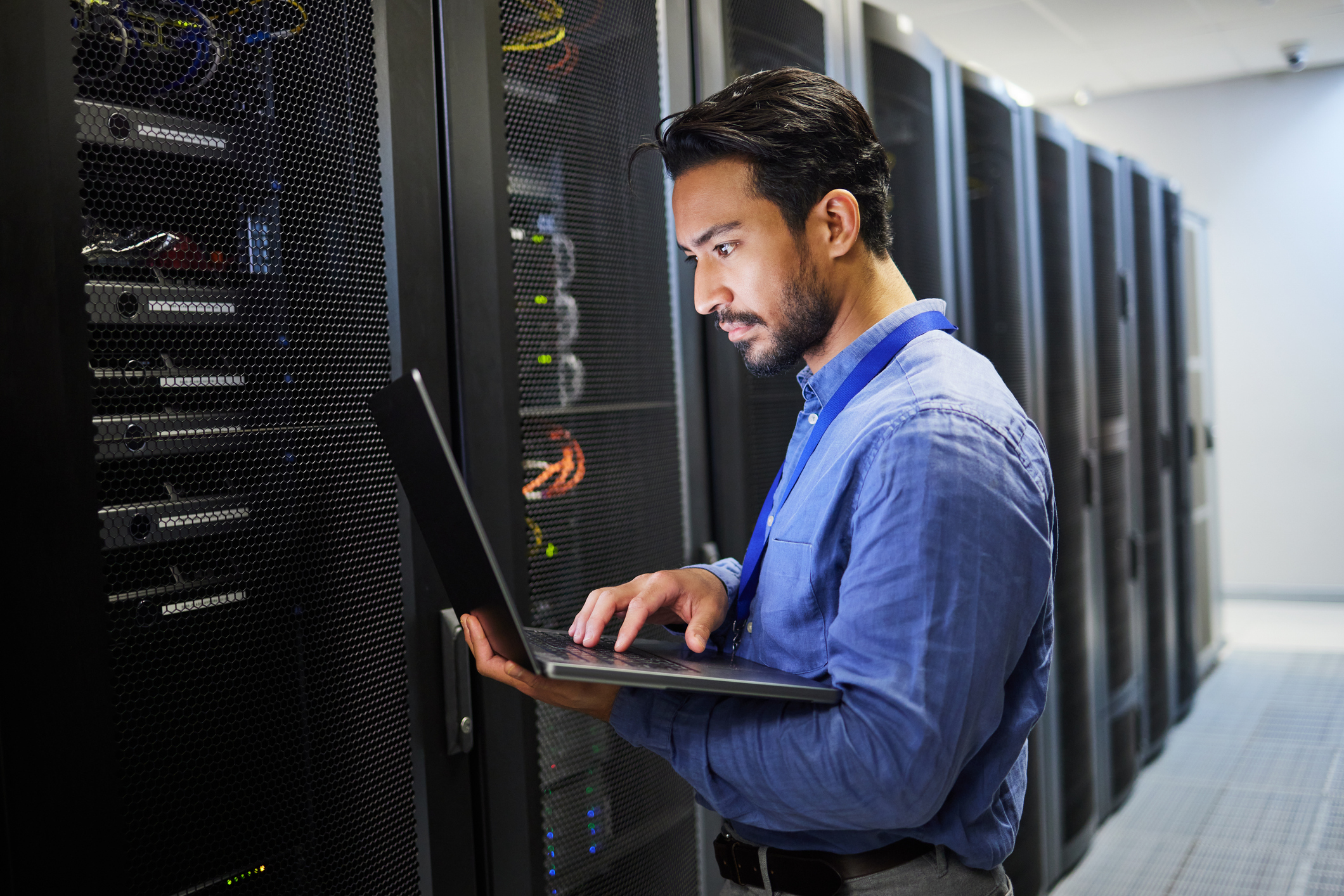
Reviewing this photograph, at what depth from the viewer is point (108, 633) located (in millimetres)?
937

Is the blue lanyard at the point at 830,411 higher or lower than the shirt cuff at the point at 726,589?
higher

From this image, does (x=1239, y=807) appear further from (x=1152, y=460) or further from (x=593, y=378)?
(x=593, y=378)

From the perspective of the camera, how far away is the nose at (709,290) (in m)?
1.11

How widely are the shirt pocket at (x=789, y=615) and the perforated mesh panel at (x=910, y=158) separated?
55.5 inches

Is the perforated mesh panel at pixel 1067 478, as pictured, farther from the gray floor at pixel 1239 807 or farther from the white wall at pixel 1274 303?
the white wall at pixel 1274 303

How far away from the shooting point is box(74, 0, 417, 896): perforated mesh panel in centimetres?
96

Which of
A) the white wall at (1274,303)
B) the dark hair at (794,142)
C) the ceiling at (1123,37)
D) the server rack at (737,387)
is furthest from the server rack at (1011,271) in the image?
the white wall at (1274,303)

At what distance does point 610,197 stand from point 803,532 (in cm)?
81

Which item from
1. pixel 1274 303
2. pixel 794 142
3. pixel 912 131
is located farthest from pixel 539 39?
pixel 1274 303

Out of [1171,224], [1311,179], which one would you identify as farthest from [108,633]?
[1311,179]

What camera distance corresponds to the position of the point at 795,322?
110cm

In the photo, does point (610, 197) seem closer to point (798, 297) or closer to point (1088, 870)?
point (798, 297)

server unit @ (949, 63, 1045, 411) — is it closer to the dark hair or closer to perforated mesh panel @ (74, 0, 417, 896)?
the dark hair

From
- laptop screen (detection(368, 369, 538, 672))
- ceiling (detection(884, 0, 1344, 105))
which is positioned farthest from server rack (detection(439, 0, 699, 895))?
ceiling (detection(884, 0, 1344, 105))
